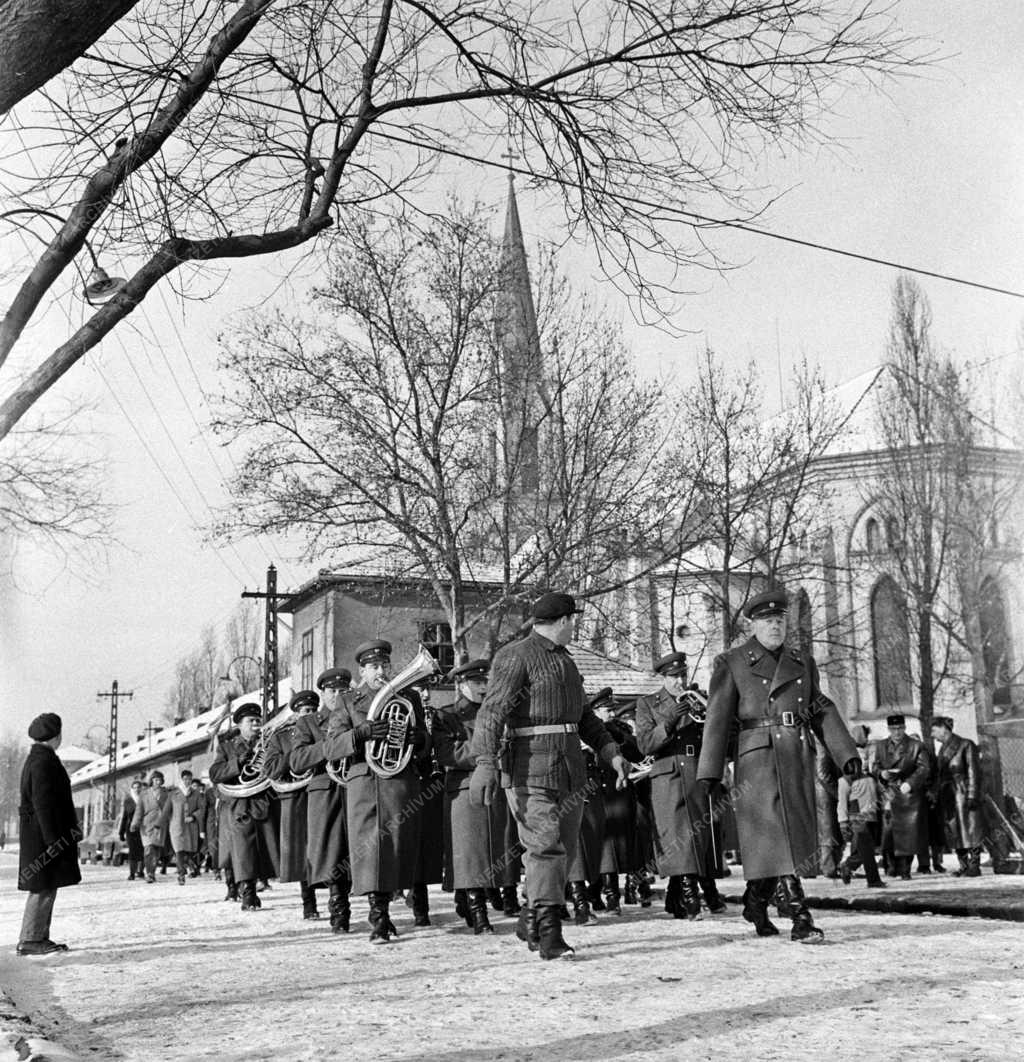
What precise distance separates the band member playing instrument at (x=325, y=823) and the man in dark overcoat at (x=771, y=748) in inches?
129

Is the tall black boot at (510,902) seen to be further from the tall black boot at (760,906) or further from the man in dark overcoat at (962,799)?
the man in dark overcoat at (962,799)

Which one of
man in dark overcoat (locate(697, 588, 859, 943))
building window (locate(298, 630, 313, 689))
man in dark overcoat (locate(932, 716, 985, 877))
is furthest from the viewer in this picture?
building window (locate(298, 630, 313, 689))

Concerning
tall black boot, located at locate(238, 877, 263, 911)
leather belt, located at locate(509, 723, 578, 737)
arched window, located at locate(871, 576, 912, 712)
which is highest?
arched window, located at locate(871, 576, 912, 712)

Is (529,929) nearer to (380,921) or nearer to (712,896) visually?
(380,921)

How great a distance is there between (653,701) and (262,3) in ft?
19.3

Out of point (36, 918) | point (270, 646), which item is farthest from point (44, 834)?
point (270, 646)

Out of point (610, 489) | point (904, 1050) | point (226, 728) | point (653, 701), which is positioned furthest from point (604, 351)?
point (904, 1050)

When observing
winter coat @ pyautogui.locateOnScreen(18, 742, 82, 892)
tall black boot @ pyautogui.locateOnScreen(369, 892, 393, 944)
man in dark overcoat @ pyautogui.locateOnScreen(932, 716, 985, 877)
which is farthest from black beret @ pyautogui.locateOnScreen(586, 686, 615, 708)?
man in dark overcoat @ pyautogui.locateOnScreen(932, 716, 985, 877)

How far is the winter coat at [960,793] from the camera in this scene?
15766 millimetres

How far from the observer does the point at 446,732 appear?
1045cm

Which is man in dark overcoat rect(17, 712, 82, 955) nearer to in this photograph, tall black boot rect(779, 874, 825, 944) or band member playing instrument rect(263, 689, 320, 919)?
band member playing instrument rect(263, 689, 320, 919)

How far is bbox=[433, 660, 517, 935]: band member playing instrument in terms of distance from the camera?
393 inches

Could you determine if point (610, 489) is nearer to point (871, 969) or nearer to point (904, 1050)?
point (871, 969)

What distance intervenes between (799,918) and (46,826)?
5489 millimetres
